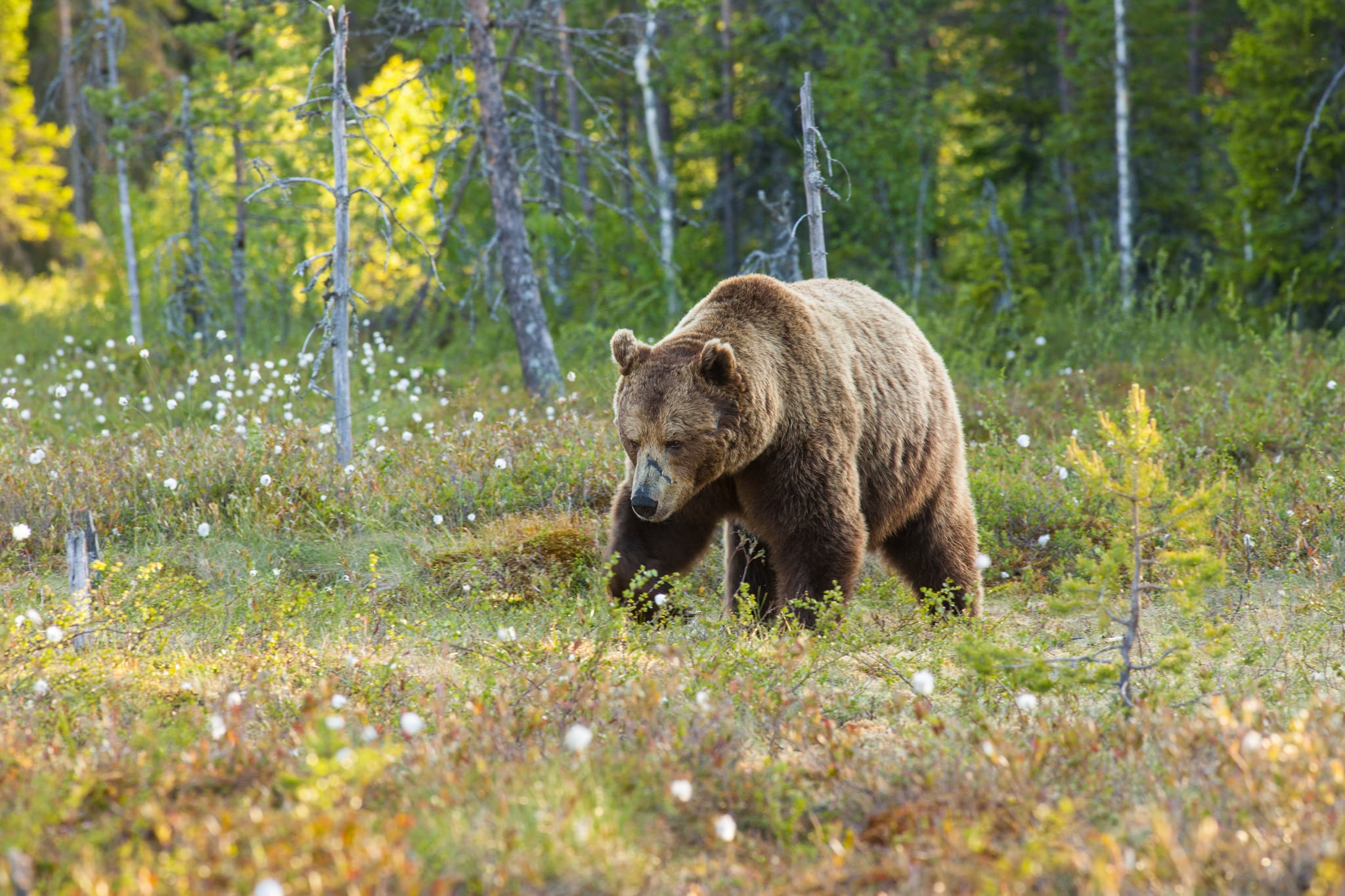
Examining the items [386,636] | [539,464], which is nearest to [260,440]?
[539,464]

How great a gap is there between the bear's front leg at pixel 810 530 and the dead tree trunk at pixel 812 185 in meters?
2.63

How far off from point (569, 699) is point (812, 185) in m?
4.65

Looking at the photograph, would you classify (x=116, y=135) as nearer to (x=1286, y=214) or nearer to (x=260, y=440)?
(x=260, y=440)

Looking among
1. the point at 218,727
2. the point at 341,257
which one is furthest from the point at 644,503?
the point at 341,257

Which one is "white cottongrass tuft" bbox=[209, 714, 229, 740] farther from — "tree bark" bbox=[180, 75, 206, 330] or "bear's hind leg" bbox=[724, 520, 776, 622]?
"tree bark" bbox=[180, 75, 206, 330]

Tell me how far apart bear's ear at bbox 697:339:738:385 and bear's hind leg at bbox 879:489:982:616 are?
1.63 metres

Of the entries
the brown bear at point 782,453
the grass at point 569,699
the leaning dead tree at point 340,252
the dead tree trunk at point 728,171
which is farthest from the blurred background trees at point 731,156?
the brown bear at point 782,453

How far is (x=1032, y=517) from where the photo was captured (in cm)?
718

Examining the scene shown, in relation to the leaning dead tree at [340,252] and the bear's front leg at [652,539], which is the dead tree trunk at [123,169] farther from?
the bear's front leg at [652,539]

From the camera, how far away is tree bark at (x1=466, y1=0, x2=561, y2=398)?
396 inches

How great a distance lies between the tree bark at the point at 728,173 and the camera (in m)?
15.9

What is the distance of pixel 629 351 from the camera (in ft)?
17.1

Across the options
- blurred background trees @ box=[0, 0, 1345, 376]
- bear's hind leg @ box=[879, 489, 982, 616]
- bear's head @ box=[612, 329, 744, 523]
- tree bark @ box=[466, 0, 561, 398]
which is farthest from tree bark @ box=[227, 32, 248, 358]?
bear's hind leg @ box=[879, 489, 982, 616]

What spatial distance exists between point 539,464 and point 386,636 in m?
2.53
